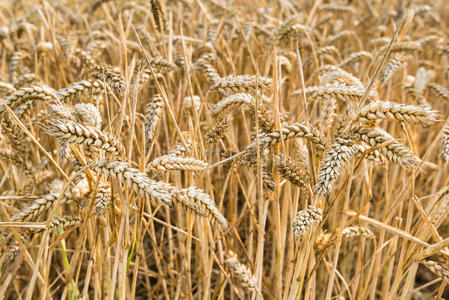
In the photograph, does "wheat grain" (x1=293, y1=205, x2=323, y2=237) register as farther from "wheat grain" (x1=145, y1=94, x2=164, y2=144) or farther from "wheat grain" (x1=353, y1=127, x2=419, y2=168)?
"wheat grain" (x1=145, y1=94, x2=164, y2=144)

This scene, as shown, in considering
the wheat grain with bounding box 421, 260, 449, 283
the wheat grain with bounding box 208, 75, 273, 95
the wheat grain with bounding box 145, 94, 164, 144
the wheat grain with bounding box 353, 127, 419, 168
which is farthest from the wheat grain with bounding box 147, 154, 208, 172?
the wheat grain with bounding box 421, 260, 449, 283

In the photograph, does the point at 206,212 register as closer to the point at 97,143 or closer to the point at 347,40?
the point at 97,143

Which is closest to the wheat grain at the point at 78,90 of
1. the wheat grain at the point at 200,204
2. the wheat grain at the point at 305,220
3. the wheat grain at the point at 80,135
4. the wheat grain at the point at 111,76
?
the wheat grain at the point at 111,76

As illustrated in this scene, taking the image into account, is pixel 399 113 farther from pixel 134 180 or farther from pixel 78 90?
pixel 78 90

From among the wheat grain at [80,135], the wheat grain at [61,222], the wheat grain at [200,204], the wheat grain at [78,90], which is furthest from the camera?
the wheat grain at [78,90]

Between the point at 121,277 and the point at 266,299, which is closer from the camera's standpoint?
the point at 121,277

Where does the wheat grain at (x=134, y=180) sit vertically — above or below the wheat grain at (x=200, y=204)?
above

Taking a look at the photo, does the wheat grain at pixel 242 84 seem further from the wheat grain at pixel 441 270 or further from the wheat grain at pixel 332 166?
the wheat grain at pixel 441 270

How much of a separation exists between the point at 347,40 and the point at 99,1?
1.92 m

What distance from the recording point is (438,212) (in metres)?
1.08

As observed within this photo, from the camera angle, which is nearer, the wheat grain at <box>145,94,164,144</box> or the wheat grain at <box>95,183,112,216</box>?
the wheat grain at <box>95,183,112,216</box>

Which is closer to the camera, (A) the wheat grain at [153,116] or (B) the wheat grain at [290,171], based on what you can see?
(B) the wheat grain at [290,171]

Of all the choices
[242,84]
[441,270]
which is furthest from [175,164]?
[441,270]

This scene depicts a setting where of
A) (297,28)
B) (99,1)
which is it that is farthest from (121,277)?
(99,1)
